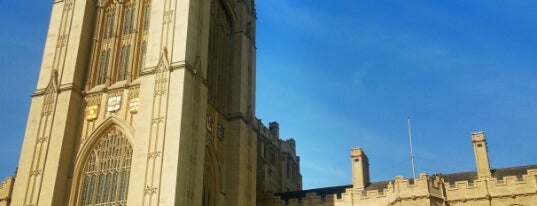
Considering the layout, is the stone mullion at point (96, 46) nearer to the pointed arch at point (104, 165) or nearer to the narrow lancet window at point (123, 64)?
the narrow lancet window at point (123, 64)

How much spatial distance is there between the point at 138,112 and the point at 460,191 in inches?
935

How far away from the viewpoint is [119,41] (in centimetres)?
4447

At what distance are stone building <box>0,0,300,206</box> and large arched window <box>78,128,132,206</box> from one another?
0.07m

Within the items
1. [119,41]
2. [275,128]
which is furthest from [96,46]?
[275,128]

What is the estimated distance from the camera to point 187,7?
40.8 metres

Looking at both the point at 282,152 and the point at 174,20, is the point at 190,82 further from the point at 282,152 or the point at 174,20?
the point at 282,152

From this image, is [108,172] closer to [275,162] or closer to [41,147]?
[41,147]

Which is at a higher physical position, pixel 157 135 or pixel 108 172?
pixel 157 135

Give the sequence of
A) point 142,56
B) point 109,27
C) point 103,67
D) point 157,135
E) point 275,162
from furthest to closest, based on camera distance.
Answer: point 275,162
point 109,27
point 103,67
point 142,56
point 157,135

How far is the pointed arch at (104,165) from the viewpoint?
124 feet

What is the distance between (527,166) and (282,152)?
27706 mm

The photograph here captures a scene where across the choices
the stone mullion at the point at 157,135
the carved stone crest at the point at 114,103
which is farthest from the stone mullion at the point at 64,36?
the stone mullion at the point at 157,135

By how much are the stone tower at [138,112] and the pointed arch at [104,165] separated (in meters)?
0.07

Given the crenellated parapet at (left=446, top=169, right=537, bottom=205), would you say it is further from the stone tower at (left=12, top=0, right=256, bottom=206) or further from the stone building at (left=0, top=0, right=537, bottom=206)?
the stone tower at (left=12, top=0, right=256, bottom=206)
